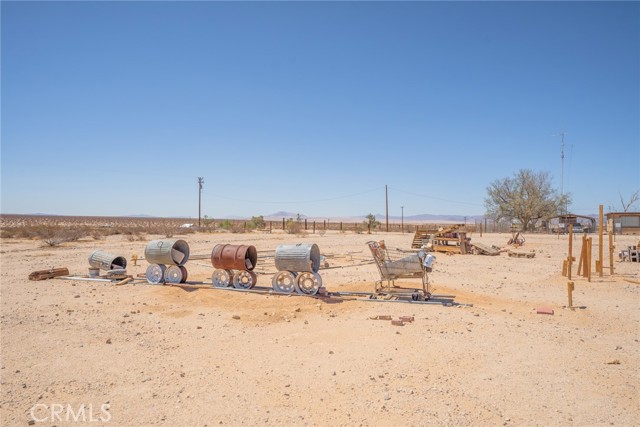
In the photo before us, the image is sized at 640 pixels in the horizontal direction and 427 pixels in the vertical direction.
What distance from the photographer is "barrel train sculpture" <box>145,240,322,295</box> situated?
10953 millimetres

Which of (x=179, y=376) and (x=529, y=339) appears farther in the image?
(x=529, y=339)

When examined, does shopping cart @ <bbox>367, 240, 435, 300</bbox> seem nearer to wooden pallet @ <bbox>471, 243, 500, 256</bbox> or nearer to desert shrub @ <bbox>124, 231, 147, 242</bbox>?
wooden pallet @ <bbox>471, 243, 500, 256</bbox>

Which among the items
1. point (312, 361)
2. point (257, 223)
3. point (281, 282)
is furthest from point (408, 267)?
point (257, 223)

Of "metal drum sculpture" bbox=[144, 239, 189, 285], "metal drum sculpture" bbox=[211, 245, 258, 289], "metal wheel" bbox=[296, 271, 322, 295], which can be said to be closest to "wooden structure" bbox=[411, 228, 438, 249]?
"metal drum sculpture" bbox=[211, 245, 258, 289]

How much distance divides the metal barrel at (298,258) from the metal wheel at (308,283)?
0.19m

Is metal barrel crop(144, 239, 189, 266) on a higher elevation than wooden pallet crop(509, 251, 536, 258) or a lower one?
higher

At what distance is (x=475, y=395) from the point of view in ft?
17.0

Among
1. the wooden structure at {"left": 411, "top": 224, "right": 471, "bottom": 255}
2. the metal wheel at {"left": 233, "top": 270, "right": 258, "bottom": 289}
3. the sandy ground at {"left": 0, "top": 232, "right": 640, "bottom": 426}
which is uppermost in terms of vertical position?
the wooden structure at {"left": 411, "top": 224, "right": 471, "bottom": 255}

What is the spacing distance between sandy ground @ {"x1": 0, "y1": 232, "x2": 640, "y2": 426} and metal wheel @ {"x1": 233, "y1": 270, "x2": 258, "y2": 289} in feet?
3.17

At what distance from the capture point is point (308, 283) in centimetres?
1115

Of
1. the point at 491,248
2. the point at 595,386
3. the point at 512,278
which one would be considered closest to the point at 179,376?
the point at 595,386

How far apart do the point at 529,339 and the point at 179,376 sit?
221 inches

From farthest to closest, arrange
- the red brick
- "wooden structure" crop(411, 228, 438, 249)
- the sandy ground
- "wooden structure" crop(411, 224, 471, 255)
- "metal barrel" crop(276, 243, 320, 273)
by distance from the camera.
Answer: "wooden structure" crop(411, 228, 438, 249) < "wooden structure" crop(411, 224, 471, 255) < "metal barrel" crop(276, 243, 320, 273) < the red brick < the sandy ground

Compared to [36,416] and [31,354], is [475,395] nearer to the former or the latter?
[36,416]
